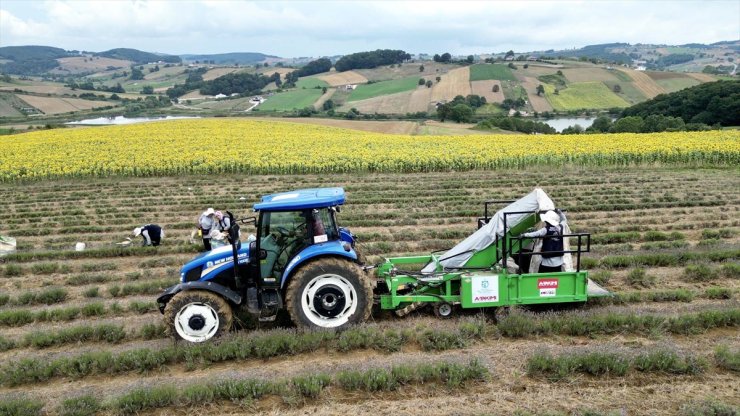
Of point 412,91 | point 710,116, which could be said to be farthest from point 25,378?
point 412,91

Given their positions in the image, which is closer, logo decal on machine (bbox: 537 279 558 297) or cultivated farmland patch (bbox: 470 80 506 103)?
logo decal on machine (bbox: 537 279 558 297)

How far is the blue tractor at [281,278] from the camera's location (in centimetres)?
777

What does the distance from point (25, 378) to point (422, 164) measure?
24.1 meters

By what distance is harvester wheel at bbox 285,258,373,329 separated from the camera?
778cm

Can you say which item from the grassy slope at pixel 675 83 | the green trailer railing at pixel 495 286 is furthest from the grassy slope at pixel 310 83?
the green trailer railing at pixel 495 286

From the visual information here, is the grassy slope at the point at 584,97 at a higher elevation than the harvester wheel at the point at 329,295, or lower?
higher

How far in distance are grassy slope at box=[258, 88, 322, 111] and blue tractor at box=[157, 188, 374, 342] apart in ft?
260

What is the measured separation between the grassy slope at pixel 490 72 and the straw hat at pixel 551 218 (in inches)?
3645

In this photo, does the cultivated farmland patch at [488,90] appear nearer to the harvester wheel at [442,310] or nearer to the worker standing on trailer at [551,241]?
the worker standing on trailer at [551,241]

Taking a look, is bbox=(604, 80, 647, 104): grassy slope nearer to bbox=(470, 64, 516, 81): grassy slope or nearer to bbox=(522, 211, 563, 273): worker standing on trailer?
bbox=(470, 64, 516, 81): grassy slope

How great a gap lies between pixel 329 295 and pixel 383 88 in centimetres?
9367

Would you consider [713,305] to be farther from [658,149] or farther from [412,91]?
[412,91]

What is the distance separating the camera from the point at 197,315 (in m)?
7.78

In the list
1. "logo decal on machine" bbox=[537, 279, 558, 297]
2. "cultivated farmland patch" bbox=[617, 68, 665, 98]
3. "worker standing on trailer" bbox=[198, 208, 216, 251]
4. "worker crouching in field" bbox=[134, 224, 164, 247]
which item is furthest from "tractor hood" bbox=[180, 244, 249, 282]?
"cultivated farmland patch" bbox=[617, 68, 665, 98]
